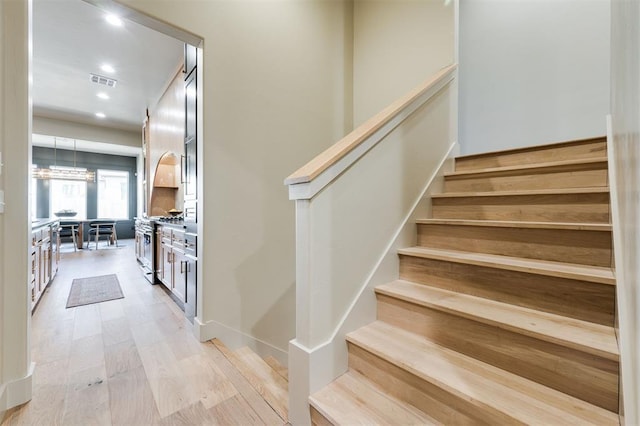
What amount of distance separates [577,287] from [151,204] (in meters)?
5.07

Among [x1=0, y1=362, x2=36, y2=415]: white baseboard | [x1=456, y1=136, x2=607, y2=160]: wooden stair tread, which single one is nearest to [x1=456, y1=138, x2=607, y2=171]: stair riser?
[x1=456, y1=136, x2=607, y2=160]: wooden stair tread

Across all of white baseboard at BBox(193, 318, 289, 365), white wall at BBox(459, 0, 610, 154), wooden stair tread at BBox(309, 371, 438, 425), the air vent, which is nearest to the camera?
wooden stair tread at BBox(309, 371, 438, 425)

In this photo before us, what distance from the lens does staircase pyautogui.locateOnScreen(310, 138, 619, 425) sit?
3.03 ft

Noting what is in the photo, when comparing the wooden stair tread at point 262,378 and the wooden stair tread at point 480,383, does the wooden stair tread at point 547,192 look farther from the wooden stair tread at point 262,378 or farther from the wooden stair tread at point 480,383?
the wooden stair tread at point 262,378

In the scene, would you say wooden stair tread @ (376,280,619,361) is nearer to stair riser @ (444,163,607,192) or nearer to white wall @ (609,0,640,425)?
white wall @ (609,0,640,425)

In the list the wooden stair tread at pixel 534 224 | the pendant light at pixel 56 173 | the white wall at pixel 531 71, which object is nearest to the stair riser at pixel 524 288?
the wooden stair tread at pixel 534 224

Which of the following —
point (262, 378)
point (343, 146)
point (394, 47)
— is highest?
point (394, 47)

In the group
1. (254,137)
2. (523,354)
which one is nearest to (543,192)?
(523,354)

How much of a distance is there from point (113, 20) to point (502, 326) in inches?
165

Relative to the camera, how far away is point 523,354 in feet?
3.42

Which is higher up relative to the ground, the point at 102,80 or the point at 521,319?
the point at 102,80

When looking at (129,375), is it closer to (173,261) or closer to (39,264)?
(173,261)

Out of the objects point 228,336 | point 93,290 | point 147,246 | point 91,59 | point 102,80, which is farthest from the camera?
point 102,80

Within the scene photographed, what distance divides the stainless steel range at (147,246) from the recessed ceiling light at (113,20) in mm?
2276
